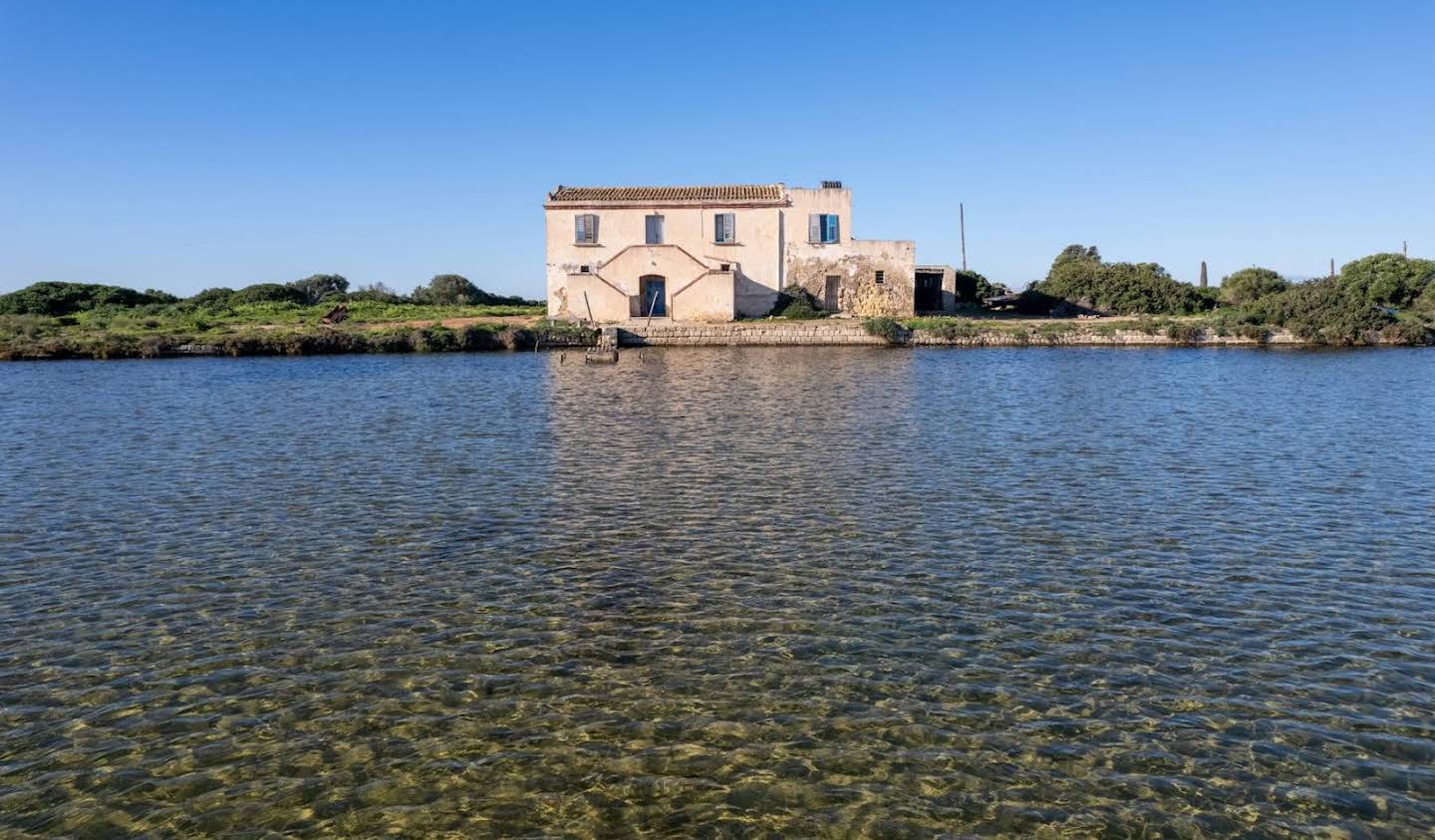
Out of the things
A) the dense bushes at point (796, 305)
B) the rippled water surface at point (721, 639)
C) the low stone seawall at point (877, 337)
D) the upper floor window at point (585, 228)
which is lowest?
the rippled water surface at point (721, 639)

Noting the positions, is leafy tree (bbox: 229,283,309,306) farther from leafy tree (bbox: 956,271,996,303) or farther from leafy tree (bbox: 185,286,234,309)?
leafy tree (bbox: 956,271,996,303)

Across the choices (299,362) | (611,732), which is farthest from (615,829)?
(299,362)

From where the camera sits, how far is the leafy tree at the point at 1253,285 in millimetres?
65188

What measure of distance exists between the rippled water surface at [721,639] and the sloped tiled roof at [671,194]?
115 ft

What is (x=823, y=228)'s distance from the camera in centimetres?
5394

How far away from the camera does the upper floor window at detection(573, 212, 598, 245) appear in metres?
52.9

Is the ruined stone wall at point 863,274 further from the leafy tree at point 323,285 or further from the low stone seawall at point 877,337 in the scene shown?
the leafy tree at point 323,285

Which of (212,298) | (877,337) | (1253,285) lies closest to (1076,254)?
(1253,285)

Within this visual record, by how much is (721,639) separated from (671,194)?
47.3 metres

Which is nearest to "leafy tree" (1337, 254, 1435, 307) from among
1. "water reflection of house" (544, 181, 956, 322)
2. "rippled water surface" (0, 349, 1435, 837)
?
"water reflection of house" (544, 181, 956, 322)

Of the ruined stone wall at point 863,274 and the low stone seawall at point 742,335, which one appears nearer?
the low stone seawall at point 742,335

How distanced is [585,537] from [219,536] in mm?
5136

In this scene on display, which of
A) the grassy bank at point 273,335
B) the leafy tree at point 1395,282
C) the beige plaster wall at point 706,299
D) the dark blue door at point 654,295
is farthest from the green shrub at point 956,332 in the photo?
the leafy tree at point 1395,282

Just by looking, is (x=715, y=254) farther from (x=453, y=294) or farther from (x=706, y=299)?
(x=453, y=294)
